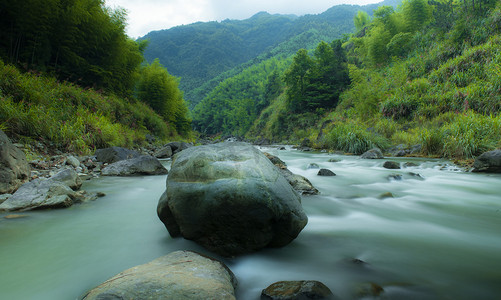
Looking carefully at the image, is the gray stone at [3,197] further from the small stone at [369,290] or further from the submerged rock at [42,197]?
the small stone at [369,290]

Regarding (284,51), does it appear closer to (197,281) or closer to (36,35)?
(36,35)

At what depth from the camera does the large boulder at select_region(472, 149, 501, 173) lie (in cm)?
513

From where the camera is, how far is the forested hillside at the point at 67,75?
253 inches

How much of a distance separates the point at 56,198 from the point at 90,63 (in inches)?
467

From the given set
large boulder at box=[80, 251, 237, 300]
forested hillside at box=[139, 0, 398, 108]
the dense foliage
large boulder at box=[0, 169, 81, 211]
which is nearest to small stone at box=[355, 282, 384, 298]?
large boulder at box=[80, 251, 237, 300]

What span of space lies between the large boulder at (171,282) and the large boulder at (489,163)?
6.37 meters

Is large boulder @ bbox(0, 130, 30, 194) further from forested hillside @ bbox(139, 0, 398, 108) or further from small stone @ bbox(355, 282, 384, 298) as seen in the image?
forested hillside @ bbox(139, 0, 398, 108)

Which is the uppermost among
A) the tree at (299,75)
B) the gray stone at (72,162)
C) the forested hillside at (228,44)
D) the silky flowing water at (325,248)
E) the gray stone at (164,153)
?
the forested hillside at (228,44)

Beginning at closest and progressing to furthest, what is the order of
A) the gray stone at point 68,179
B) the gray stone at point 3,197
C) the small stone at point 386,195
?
the gray stone at point 3,197, the gray stone at point 68,179, the small stone at point 386,195

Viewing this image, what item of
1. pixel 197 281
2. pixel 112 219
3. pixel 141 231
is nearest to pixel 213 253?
pixel 197 281

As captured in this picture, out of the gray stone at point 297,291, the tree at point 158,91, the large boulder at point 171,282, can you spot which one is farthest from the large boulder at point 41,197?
the tree at point 158,91

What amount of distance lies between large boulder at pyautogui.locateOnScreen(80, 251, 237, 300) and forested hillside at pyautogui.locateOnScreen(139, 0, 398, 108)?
262ft

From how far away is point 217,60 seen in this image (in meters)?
126

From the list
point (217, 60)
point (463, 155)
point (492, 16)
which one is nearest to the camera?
point (463, 155)
